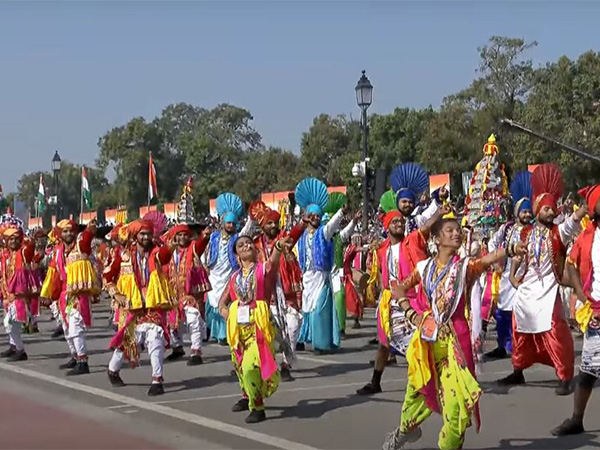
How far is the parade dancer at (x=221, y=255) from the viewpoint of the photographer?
44.2 feet

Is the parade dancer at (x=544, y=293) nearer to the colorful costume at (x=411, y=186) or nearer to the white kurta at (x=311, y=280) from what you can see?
the colorful costume at (x=411, y=186)

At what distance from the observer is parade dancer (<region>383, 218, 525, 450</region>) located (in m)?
6.48

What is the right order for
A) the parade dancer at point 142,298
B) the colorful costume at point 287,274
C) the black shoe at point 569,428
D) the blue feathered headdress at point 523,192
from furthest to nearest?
the colorful costume at point 287,274 < the blue feathered headdress at point 523,192 < the parade dancer at point 142,298 < the black shoe at point 569,428

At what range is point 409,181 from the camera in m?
9.95

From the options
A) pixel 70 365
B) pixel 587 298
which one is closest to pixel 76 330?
pixel 70 365

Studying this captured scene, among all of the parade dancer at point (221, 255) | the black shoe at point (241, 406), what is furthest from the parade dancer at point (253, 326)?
the parade dancer at point (221, 255)

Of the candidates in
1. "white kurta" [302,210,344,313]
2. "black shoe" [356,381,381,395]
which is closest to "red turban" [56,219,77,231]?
"white kurta" [302,210,344,313]

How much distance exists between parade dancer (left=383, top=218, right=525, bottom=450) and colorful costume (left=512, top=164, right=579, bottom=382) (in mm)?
2501

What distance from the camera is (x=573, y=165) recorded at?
120 feet

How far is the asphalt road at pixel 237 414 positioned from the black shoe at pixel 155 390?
9 centimetres

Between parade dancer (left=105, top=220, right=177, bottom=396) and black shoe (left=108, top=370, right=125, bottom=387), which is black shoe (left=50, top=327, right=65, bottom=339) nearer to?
black shoe (left=108, top=370, right=125, bottom=387)

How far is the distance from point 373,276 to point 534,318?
18.7 feet

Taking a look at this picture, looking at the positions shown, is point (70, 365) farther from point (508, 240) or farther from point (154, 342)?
point (508, 240)

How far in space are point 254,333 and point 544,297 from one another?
2.80m
